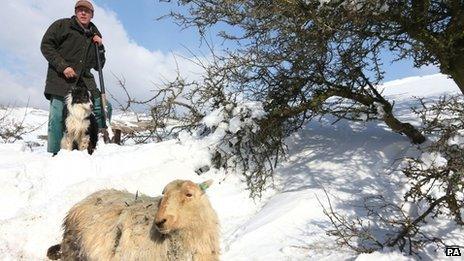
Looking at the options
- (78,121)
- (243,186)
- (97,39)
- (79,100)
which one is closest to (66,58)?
(97,39)

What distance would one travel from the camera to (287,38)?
658 centimetres

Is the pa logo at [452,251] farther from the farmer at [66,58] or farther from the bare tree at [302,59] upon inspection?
the farmer at [66,58]

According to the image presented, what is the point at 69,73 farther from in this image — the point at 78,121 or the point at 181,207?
the point at 181,207

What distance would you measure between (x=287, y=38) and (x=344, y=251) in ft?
9.80

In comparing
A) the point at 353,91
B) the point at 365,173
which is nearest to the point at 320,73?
the point at 353,91

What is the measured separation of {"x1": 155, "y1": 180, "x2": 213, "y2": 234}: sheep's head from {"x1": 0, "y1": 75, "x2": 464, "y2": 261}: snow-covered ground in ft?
5.38

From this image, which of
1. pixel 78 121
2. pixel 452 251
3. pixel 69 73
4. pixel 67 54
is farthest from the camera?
pixel 67 54

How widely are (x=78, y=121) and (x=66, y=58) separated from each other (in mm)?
1090

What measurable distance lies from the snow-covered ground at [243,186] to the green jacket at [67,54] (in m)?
1.13

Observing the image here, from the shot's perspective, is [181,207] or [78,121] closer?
[181,207]

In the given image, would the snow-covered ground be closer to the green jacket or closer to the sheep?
the green jacket

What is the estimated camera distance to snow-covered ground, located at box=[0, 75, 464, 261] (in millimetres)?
5414

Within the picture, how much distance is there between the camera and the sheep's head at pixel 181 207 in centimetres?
342

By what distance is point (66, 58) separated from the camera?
812cm
